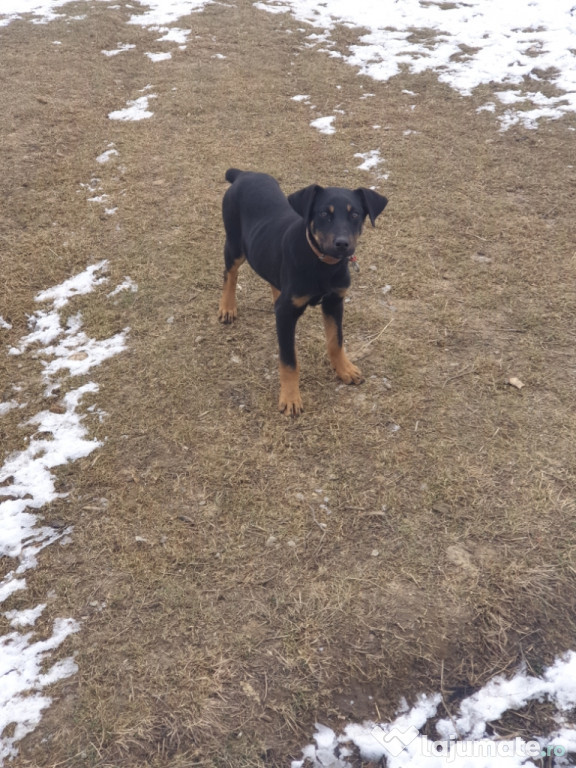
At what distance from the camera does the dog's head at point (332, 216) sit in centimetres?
315

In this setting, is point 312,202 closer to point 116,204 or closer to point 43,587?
point 43,587

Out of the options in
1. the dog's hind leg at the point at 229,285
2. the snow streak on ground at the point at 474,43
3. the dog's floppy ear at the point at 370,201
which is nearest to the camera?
the dog's floppy ear at the point at 370,201

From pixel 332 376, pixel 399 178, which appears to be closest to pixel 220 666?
pixel 332 376

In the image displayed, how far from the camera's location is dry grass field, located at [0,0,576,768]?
2.54 meters

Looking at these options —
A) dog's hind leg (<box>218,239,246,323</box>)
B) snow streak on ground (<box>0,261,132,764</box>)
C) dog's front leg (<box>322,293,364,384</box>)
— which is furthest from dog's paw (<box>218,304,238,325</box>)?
dog's front leg (<box>322,293,364,384</box>)

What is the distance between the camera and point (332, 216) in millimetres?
3268

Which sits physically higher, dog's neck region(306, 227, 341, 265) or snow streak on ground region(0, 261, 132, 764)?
dog's neck region(306, 227, 341, 265)

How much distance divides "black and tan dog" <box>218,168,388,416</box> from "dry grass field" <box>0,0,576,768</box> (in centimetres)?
35

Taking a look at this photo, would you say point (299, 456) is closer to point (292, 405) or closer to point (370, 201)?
point (292, 405)

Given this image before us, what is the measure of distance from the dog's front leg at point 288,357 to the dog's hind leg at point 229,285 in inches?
36.8

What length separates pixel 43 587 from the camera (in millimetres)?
2930

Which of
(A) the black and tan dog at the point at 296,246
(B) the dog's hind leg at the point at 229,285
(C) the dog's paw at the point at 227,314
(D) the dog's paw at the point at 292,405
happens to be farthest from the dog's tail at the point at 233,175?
(D) the dog's paw at the point at 292,405

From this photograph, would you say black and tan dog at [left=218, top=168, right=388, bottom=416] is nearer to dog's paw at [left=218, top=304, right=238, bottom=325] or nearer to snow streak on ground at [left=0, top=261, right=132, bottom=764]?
dog's paw at [left=218, top=304, right=238, bottom=325]

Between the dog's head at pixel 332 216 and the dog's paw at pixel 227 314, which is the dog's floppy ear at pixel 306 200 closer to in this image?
the dog's head at pixel 332 216
